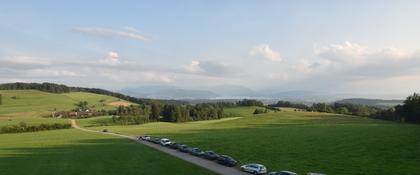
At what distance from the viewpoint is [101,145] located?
7625 centimetres

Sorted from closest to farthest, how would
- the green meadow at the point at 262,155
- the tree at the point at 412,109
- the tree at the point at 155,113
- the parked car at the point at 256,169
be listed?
the parked car at the point at 256,169, the green meadow at the point at 262,155, the tree at the point at 412,109, the tree at the point at 155,113

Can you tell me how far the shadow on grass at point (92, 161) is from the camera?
48.1 m

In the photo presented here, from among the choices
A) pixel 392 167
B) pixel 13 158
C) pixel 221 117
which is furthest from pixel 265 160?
pixel 221 117

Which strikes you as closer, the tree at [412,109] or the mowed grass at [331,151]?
the mowed grass at [331,151]

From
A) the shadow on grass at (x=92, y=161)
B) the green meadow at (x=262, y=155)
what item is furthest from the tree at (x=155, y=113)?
the shadow on grass at (x=92, y=161)

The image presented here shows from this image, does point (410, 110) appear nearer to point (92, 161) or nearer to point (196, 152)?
point (196, 152)

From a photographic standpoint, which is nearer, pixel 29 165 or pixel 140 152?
pixel 29 165

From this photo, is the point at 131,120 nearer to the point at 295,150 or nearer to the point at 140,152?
the point at 140,152

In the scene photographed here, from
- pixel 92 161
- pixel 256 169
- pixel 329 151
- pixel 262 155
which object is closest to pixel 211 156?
pixel 262 155

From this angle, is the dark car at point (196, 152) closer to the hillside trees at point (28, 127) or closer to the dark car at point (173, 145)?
the dark car at point (173, 145)

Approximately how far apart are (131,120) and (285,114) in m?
53.2

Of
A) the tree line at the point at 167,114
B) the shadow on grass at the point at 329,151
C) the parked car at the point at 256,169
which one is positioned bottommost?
the parked car at the point at 256,169

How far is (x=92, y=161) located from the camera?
5581 cm

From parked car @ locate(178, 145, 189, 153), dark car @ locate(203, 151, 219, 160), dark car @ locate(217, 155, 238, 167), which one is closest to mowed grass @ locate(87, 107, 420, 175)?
dark car @ locate(217, 155, 238, 167)
